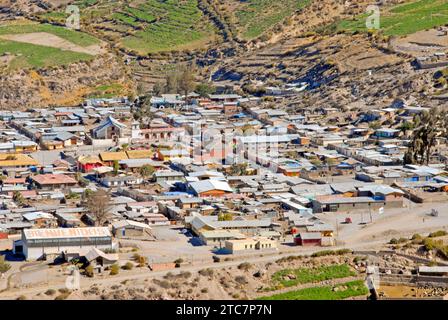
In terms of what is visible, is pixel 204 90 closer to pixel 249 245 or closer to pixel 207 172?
pixel 207 172

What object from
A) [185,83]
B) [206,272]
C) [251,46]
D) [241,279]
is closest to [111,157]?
[206,272]

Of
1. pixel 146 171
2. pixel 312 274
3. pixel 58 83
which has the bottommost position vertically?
pixel 312 274

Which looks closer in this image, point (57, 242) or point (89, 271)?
point (89, 271)

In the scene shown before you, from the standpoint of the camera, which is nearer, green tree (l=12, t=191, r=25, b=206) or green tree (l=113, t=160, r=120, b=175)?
green tree (l=12, t=191, r=25, b=206)

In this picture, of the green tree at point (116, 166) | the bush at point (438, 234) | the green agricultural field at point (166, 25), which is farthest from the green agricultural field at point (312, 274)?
the green agricultural field at point (166, 25)

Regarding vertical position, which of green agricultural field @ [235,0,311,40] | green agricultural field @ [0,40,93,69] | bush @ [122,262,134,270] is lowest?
bush @ [122,262,134,270]

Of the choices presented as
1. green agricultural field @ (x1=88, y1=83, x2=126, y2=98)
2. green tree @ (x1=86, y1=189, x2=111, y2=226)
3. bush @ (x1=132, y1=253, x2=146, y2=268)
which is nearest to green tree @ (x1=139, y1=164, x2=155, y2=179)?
green tree @ (x1=86, y1=189, x2=111, y2=226)

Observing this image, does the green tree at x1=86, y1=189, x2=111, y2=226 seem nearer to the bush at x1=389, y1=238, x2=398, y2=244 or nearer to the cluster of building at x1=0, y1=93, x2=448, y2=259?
the cluster of building at x1=0, y1=93, x2=448, y2=259

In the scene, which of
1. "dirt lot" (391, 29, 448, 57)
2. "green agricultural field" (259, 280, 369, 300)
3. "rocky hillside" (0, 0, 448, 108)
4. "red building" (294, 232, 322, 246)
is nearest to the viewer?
"green agricultural field" (259, 280, 369, 300)

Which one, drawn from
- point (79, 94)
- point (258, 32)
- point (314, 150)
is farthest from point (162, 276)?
point (258, 32)
